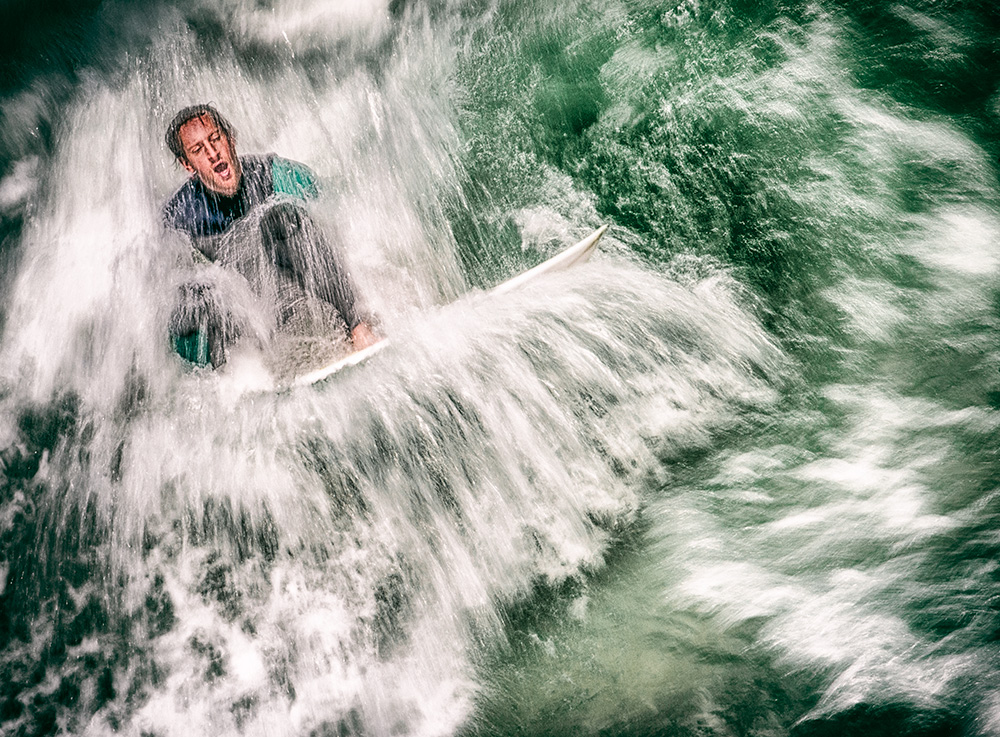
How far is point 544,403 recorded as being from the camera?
3.01 metres

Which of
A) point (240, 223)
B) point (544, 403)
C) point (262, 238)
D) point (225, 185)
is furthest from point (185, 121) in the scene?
point (544, 403)

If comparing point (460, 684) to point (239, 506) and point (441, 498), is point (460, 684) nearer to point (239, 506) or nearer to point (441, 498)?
point (441, 498)

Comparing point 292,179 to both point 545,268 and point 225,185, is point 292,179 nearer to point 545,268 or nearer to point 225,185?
point 225,185

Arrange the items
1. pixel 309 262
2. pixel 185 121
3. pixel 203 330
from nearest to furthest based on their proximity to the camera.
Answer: pixel 185 121 < pixel 309 262 < pixel 203 330

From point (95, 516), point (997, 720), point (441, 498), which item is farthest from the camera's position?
point (95, 516)

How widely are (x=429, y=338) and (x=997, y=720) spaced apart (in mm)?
3031

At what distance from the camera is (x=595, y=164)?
360 cm

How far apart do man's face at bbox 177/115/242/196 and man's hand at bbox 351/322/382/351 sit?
3.01ft

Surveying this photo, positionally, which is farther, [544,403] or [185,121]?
[544,403]

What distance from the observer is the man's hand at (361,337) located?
3029 mm

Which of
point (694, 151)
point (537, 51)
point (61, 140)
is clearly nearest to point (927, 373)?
point (694, 151)

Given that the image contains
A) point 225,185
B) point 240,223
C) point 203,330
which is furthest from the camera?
point 203,330

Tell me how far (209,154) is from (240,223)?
35 centimetres

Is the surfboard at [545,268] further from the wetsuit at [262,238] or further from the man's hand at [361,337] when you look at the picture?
the wetsuit at [262,238]
